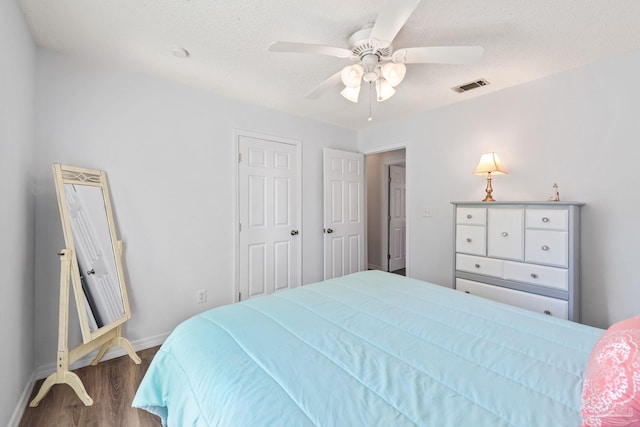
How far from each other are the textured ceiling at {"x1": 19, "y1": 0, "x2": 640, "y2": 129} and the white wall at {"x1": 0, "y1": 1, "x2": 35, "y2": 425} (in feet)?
0.92

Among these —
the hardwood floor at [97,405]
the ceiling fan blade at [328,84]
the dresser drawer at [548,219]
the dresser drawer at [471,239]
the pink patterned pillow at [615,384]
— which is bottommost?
the hardwood floor at [97,405]

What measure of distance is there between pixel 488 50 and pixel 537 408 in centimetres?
221

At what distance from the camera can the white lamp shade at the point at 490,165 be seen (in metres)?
2.52

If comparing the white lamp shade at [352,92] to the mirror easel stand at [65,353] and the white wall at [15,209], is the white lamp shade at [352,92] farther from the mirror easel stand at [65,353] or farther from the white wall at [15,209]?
the mirror easel stand at [65,353]

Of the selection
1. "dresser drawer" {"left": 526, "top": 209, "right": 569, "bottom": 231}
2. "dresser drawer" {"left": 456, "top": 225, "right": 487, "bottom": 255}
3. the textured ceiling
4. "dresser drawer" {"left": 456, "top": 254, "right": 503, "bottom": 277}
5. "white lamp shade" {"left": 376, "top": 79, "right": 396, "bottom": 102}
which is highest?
the textured ceiling

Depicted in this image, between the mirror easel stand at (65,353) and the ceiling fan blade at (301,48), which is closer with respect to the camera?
the ceiling fan blade at (301,48)

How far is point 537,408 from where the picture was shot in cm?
76

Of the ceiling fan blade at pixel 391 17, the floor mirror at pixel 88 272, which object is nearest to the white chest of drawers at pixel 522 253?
the ceiling fan blade at pixel 391 17

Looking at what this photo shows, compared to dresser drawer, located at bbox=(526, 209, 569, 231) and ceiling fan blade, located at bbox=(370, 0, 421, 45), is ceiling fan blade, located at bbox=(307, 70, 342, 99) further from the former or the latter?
dresser drawer, located at bbox=(526, 209, 569, 231)

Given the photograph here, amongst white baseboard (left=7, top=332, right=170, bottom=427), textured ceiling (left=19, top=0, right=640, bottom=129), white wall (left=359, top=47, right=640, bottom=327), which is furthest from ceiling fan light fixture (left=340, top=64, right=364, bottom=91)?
white baseboard (left=7, top=332, right=170, bottom=427)

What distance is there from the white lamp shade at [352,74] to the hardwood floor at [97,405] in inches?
90.2

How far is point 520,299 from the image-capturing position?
2.23m

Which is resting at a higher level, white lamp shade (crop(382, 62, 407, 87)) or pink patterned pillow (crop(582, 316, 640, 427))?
white lamp shade (crop(382, 62, 407, 87))

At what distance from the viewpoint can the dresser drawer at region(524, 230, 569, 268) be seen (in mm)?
2033
